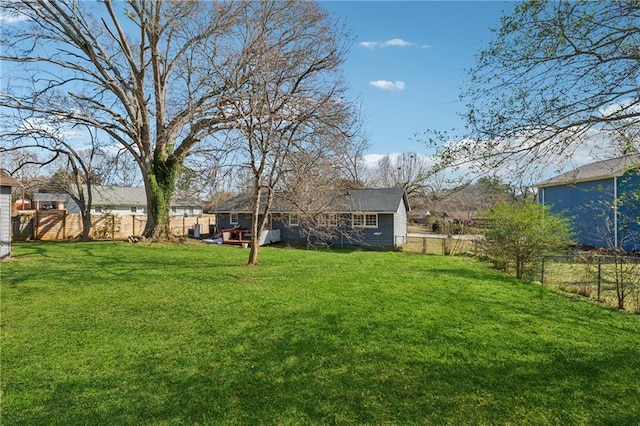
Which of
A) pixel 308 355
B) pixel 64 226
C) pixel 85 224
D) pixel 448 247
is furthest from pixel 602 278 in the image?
pixel 64 226

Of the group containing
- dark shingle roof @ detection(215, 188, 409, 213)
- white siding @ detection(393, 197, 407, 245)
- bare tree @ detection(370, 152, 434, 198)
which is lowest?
white siding @ detection(393, 197, 407, 245)

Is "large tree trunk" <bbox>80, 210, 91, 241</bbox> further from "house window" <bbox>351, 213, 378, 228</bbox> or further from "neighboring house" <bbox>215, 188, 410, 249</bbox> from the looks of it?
"house window" <bbox>351, 213, 378, 228</bbox>

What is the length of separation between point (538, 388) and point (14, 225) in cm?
2284

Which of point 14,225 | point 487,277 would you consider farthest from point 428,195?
point 14,225

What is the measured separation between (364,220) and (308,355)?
1734 cm

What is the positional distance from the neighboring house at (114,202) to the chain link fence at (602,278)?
29690 millimetres

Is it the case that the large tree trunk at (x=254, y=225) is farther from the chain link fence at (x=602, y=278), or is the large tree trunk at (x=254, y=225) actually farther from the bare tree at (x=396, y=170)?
the bare tree at (x=396, y=170)

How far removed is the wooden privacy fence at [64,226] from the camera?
59.0 ft

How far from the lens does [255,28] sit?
39.7 feet

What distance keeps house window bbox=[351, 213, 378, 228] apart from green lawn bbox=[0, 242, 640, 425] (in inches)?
493

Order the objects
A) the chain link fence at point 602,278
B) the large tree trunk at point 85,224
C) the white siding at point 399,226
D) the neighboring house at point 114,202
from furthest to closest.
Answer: the neighboring house at point 114,202
the white siding at point 399,226
the large tree trunk at point 85,224
the chain link fence at point 602,278

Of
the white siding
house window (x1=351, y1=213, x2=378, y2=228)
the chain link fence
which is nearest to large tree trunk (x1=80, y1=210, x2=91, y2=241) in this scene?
house window (x1=351, y1=213, x2=378, y2=228)

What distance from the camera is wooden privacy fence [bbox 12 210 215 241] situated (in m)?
18.0

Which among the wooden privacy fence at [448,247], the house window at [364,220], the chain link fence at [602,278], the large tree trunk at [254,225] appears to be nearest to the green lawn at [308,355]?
the chain link fence at [602,278]
